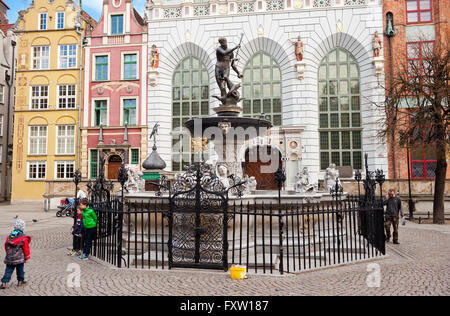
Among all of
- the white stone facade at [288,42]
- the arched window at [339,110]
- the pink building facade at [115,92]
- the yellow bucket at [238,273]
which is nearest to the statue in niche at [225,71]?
the yellow bucket at [238,273]

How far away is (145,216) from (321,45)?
76.5ft

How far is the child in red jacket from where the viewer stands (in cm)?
647

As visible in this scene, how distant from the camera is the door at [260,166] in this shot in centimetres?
2727

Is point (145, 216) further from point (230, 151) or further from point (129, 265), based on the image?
point (230, 151)

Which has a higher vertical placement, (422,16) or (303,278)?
(422,16)

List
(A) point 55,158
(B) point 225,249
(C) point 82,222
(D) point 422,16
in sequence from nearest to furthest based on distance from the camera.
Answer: (B) point 225,249, (C) point 82,222, (D) point 422,16, (A) point 55,158

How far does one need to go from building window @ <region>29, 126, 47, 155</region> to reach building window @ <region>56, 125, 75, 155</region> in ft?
4.30

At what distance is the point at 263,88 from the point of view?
97.0 feet

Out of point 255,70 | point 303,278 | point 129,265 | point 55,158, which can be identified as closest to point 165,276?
point 129,265

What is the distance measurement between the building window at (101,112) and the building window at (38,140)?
486cm

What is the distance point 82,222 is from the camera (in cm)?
959

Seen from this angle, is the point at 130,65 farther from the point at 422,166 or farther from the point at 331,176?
the point at 422,166

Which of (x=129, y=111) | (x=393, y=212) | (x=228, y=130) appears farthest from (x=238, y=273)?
(x=129, y=111)

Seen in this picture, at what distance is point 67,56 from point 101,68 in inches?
132
